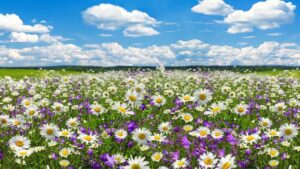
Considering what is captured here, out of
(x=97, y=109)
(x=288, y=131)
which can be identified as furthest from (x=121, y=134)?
(x=288, y=131)

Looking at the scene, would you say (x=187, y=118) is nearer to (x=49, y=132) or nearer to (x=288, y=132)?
(x=288, y=132)

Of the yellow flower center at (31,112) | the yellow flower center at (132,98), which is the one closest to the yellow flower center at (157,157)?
the yellow flower center at (132,98)

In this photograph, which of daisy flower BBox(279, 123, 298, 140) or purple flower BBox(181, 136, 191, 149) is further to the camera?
purple flower BBox(181, 136, 191, 149)

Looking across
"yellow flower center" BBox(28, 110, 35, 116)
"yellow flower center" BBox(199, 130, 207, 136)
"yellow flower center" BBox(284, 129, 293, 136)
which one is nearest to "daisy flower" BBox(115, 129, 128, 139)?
"yellow flower center" BBox(199, 130, 207, 136)

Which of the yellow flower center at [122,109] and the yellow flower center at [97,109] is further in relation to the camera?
the yellow flower center at [97,109]

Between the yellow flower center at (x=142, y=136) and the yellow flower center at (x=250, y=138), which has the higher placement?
the yellow flower center at (x=142, y=136)

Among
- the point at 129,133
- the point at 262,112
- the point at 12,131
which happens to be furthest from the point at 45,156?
the point at 262,112

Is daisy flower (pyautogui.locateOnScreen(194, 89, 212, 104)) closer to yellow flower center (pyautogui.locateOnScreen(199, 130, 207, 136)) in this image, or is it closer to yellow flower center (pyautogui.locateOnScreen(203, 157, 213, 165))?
yellow flower center (pyautogui.locateOnScreen(199, 130, 207, 136))

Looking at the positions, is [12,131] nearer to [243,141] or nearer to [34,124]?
[34,124]

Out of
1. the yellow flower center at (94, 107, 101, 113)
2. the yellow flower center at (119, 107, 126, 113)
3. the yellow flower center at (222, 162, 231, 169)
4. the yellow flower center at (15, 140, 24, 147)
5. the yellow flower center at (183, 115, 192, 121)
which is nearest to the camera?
the yellow flower center at (222, 162, 231, 169)

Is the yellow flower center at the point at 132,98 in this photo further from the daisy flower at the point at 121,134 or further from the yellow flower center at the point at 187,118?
the daisy flower at the point at 121,134

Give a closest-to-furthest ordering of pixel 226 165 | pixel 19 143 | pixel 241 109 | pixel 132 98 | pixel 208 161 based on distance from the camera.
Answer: pixel 226 165 → pixel 208 161 → pixel 19 143 → pixel 132 98 → pixel 241 109

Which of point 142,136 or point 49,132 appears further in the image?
point 49,132

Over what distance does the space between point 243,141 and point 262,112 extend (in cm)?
500
